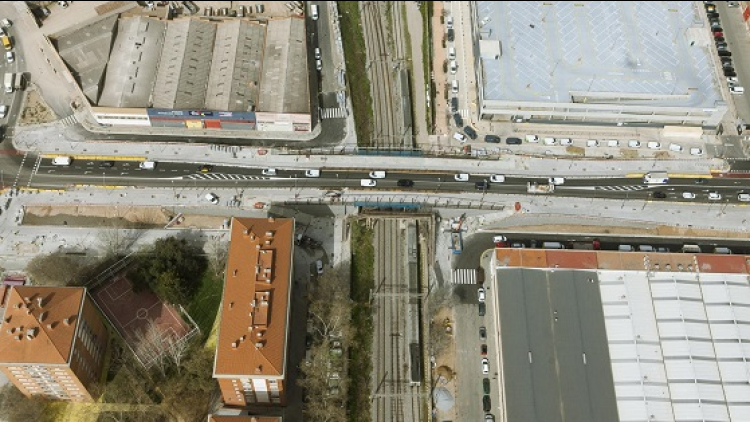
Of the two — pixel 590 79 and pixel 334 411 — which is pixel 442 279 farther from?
pixel 590 79

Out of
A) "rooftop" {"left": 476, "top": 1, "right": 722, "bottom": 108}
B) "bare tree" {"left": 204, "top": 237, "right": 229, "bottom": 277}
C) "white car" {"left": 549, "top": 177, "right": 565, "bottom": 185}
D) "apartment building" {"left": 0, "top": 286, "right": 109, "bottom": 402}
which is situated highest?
"rooftop" {"left": 476, "top": 1, "right": 722, "bottom": 108}

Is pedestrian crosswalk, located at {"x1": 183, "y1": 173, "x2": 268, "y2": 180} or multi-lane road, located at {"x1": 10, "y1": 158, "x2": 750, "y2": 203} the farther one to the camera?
pedestrian crosswalk, located at {"x1": 183, "y1": 173, "x2": 268, "y2": 180}

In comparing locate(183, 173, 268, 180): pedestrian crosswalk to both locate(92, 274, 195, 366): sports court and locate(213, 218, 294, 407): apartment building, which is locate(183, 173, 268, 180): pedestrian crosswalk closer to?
locate(213, 218, 294, 407): apartment building

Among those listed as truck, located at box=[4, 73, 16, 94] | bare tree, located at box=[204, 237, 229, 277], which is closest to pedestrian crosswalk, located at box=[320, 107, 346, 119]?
bare tree, located at box=[204, 237, 229, 277]

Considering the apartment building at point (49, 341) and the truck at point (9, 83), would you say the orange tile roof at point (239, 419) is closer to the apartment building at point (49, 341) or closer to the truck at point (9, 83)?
the apartment building at point (49, 341)

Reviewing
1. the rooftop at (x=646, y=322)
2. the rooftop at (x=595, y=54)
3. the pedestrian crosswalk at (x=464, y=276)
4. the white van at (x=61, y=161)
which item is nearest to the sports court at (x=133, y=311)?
the white van at (x=61, y=161)

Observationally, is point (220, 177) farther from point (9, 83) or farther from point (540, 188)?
point (540, 188)

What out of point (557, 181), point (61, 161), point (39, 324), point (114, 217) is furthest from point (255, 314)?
point (557, 181)
